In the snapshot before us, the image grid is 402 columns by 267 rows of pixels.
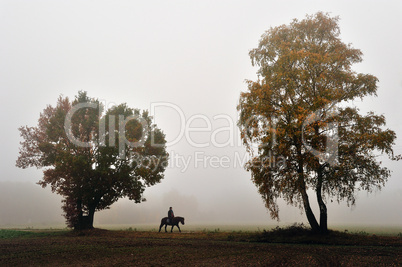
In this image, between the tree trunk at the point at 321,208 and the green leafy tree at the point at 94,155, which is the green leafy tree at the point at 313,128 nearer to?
the tree trunk at the point at 321,208

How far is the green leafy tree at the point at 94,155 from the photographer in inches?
1198

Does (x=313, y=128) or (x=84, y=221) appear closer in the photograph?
(x=313, y=128)

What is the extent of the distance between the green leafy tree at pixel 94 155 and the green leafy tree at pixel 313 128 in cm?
1467

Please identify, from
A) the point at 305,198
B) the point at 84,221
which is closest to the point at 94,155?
the point at 84,221

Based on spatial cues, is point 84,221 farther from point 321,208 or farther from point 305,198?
point 321,208

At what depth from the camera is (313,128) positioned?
19.8 meters

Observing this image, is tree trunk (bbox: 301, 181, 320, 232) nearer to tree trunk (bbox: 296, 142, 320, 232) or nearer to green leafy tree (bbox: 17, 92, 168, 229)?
tree trunk (bbox: 296, 142, 320, 232)

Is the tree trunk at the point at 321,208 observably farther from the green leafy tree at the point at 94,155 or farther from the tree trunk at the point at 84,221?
the tree trunk at the point at 84,221

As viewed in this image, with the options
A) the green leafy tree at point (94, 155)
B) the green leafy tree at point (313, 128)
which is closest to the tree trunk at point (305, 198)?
the green leafy tree at point (313, 128)

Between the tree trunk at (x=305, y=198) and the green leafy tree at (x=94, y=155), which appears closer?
the tree trunk at (x=305, y=198)

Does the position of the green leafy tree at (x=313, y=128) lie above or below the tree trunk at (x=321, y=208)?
above

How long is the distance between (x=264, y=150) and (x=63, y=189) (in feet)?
77.1

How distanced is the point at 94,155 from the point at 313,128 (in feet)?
82.9

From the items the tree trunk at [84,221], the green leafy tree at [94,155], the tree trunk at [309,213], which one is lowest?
the tree trunk at [84,221]
